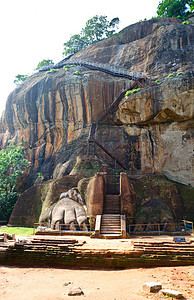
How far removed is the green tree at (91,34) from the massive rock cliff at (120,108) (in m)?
7.78

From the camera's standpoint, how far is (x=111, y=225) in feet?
45.4

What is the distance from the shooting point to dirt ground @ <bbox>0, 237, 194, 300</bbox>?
6439mm

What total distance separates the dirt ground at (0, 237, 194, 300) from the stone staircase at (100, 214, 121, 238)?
436cm

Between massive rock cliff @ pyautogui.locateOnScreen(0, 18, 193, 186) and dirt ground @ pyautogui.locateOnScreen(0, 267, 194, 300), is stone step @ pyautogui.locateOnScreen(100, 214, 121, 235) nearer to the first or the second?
dirt ground @ pyautogui.locateOnScreen(0, 267, 194, 300)

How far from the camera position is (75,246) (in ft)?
32.7

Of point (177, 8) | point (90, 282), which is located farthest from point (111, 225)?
point (177, 8)

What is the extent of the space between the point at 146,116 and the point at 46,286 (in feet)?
62.7

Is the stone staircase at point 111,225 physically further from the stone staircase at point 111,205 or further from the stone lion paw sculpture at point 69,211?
the stone lion paw sculpture at point 69,211

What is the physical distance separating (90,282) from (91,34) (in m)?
42.3

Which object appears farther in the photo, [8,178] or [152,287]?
[8,178]

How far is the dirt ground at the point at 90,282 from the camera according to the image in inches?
254

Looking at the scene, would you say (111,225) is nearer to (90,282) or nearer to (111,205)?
(111,205)

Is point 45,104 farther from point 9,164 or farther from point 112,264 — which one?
point 112,264

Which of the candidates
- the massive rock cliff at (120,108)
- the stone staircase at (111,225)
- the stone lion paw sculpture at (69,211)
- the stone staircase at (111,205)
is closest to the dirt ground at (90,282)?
the stone staircase at (111,225)
